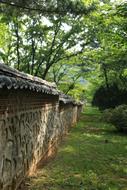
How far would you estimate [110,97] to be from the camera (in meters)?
39.8

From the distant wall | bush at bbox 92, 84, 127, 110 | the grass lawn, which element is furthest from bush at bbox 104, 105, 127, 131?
bush at bbox 92, 84, 127, 110

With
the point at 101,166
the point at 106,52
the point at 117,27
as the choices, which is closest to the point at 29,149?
the point at 101,166

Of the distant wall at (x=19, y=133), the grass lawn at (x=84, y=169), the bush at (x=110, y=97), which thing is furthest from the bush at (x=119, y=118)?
the bush at (x=110, y=97)

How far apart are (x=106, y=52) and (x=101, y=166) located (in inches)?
808

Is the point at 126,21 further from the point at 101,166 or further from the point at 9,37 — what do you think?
the point at 9,37

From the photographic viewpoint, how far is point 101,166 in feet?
36.2

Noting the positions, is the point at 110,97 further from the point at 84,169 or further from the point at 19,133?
the point at 19,133

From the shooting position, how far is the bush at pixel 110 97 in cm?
3812

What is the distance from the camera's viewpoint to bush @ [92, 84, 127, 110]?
3812cm

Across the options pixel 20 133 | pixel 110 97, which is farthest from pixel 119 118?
pixel 110 97

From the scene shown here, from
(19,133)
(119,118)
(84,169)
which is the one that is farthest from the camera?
(119,118)

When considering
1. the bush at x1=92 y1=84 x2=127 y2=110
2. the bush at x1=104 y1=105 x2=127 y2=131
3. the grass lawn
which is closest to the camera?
the grass lawn

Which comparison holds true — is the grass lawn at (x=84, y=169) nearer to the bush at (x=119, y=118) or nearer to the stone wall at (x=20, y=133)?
the stone wall at (x=20, y=133)

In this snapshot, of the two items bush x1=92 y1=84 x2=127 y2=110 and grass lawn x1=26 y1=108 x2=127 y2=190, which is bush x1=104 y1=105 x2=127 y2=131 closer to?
grass lawn x1=26 y1=108 x2=127 y2=190
